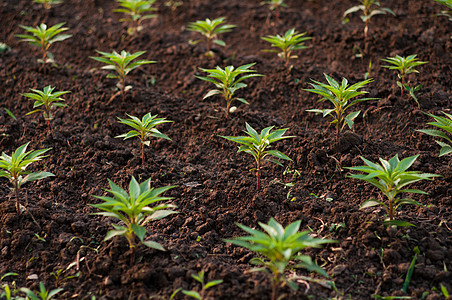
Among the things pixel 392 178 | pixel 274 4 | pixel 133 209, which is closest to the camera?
pixel 133 209

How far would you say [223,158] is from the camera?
455cm

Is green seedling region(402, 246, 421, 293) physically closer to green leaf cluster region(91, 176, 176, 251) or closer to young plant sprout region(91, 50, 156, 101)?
green leaf cluster region(91, 176, 176, 251)

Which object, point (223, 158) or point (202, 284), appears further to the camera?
point (223, 158)

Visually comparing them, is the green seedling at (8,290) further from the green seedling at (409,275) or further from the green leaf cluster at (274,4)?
the green leaf cluster at (274,4)

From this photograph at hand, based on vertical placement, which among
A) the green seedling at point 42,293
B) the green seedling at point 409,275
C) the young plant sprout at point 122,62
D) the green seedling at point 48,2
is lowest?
the green seedling at point 409,275

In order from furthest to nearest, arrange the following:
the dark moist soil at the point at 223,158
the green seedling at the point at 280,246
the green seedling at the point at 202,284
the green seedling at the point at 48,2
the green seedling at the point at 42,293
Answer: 1. the green seedling at the point at 48,2
2. the dark moist soil at the point at 223,158
3. the green seedling at the point at 42,293
4. the green seedling at the point at 202,284
5. the green seedling at the point at 280,246

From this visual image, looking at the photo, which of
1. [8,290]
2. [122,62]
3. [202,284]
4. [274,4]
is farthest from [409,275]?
[274,4]

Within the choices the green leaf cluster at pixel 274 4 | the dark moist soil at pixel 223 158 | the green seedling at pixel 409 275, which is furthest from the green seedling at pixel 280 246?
the green leaf cluster at pixel 274 4

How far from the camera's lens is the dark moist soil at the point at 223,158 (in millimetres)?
3178

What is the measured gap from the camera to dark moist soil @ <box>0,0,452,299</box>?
318cm

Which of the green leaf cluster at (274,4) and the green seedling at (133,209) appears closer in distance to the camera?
the green seedling at (133,209)

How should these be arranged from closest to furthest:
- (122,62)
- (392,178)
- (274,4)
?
(392,178), (122,62), (274,4)

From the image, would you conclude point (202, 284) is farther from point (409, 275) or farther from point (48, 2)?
point (48, 2)

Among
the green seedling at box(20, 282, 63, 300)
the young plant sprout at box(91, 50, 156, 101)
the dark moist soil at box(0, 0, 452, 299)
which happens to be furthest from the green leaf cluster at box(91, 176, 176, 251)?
the young plant sprout at box(91, 50, 156, 101)
